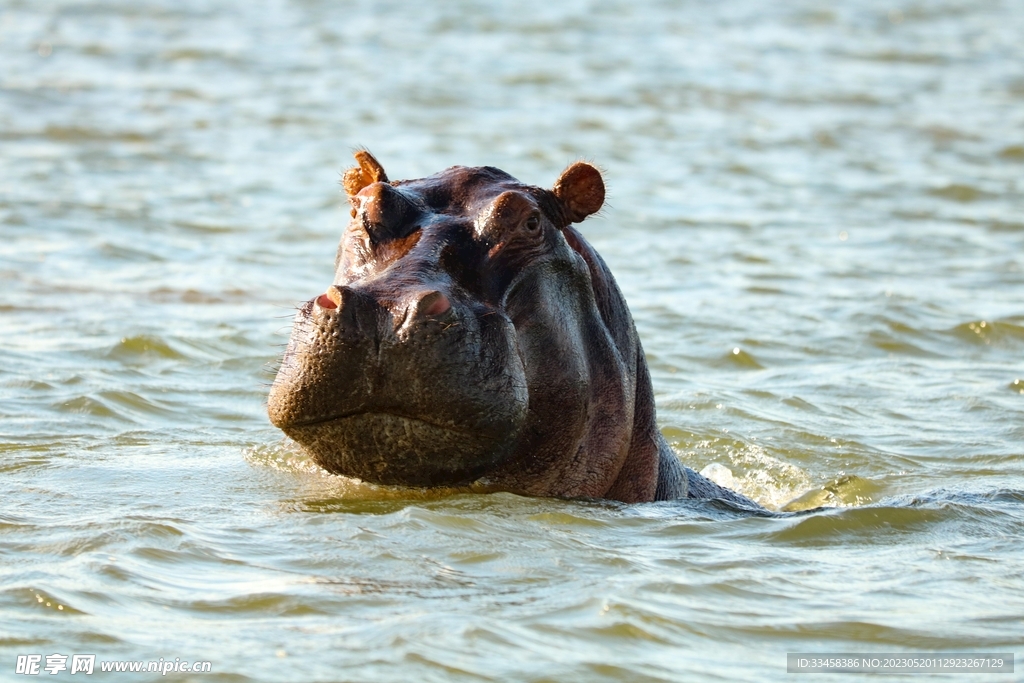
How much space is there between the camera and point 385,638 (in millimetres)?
3893

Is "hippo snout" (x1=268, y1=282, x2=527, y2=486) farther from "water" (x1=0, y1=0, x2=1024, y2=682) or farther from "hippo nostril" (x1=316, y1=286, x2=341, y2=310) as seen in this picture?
"water" (x1=0, y1=0, x2=1024, y2=682)

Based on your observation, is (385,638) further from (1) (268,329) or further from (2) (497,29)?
(2) (497,29)

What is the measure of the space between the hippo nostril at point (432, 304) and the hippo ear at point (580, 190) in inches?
41.5

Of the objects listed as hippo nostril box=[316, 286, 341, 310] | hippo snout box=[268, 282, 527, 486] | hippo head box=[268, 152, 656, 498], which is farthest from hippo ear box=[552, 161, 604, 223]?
hippo nostril box=[316, 286, 341, 310]

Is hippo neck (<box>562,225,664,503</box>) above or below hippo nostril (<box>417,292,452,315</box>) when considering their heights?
below

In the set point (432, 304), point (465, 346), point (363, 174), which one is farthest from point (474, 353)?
point (363, 174)

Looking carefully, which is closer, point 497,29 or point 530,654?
point 530,654

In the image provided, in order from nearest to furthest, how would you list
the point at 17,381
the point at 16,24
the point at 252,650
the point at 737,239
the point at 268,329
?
the point at 252,650
the point at 17,381
the point at 268,329
the point at 737,239
the point at 16,24

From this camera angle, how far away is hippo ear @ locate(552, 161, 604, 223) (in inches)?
212

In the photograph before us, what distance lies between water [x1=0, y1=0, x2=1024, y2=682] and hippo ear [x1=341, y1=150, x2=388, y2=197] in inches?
42.1

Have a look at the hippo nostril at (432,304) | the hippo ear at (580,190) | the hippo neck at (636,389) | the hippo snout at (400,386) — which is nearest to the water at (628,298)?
the hippo neck at (636,389)

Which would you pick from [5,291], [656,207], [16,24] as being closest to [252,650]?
[5,291]

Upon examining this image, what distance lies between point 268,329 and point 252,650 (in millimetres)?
6040

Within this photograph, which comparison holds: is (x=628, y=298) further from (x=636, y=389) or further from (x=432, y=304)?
(x=432, y=304)
